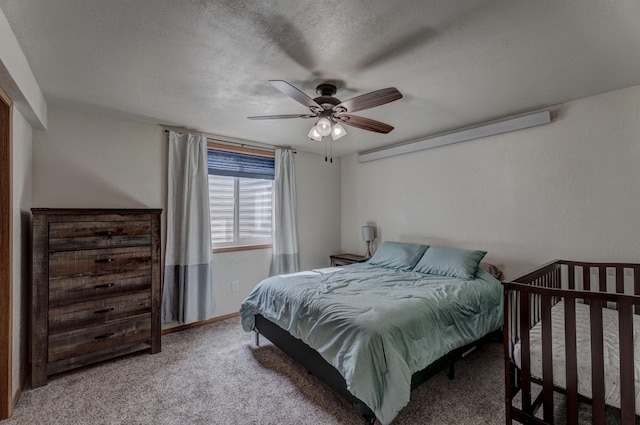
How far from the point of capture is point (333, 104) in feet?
7.43

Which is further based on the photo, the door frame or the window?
the window

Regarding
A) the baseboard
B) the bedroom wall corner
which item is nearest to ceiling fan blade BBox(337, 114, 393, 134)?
the bedroom wall corner

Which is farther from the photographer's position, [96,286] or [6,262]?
[96,286]

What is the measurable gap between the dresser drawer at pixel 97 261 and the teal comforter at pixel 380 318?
113 cm

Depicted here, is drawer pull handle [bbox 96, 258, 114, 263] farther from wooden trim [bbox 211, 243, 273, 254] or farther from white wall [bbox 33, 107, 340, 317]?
wooden trim [bbox 211, 243, 273, 254]

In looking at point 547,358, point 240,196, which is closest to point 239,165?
point 240,196

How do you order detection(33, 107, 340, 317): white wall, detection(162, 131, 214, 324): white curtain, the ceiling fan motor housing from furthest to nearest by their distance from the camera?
1. detection(162, 131, 214, 324): white curtain
2. detection(33, 107, 340, 317): white wall
3. the ceiling fan motor housing

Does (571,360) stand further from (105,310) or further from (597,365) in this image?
(105,310)

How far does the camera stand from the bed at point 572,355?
1.29m

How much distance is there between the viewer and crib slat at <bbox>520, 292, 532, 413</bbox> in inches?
62.5

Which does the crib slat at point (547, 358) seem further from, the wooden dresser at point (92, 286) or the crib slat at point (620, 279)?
the wooden dresser at point (92, 286)

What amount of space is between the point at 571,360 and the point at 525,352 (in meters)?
0.20

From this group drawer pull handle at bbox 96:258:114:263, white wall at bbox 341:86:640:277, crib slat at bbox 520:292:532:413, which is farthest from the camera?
drawer pull handle at bbox 96:258:114:263

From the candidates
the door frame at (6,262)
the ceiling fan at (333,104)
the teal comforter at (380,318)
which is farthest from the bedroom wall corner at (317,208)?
the door frame at (6,262)
